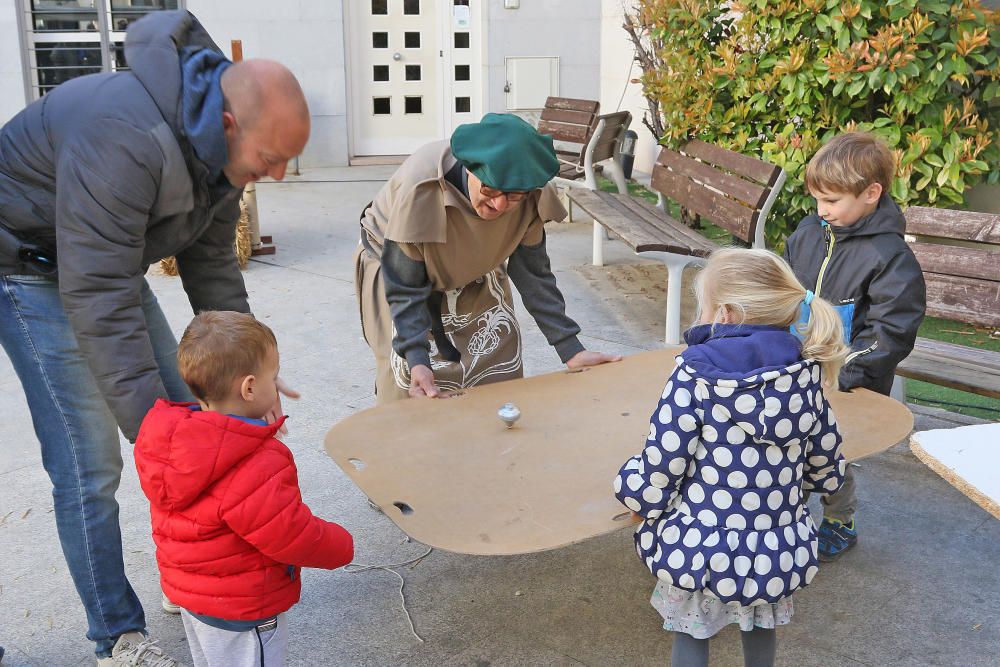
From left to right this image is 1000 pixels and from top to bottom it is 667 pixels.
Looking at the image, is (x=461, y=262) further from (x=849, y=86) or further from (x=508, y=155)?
(x=849, y=86)

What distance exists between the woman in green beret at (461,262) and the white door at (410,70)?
9.05 metres

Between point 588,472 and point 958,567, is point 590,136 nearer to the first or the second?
point 958,567

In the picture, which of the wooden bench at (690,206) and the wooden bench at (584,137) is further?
the wooden bench at (584,137)

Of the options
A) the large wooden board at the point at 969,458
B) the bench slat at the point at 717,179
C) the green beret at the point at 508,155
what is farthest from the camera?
the bench slat at the point at 717,179

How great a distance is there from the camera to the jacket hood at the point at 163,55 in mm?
2244

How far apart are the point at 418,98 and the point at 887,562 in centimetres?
989

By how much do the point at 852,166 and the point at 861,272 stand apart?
36 cm

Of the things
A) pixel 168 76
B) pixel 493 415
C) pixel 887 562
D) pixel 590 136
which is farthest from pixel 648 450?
pixel 590 136

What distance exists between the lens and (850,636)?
116 inches

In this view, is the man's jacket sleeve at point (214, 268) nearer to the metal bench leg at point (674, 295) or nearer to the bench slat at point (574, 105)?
the metal bench leg at point (674, 295)

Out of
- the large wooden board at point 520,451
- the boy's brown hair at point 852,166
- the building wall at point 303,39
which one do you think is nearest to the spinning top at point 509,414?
the large wooden board at point 520,451

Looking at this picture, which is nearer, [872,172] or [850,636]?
[850,636]

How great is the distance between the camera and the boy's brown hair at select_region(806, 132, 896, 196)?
10.8 ft

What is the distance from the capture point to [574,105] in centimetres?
877
